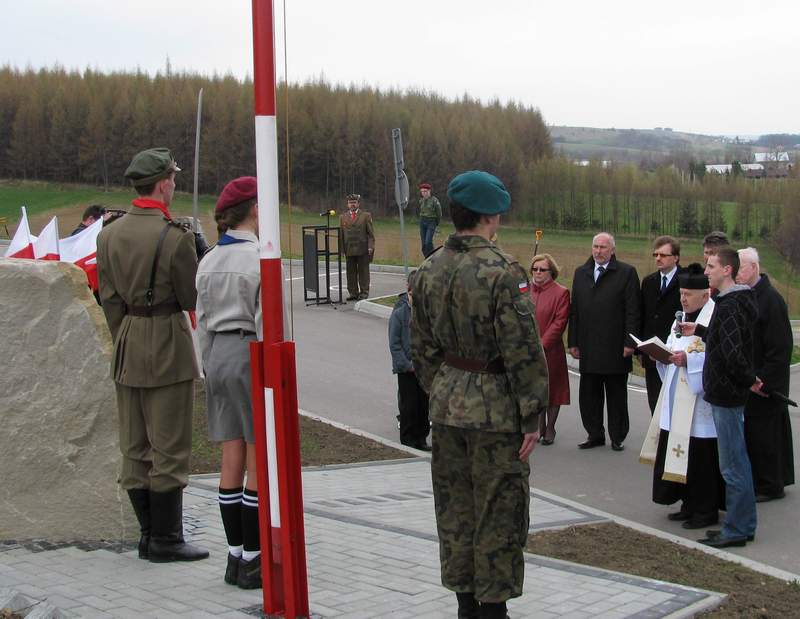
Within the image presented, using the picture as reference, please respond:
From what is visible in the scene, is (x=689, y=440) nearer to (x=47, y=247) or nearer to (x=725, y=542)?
(x=725, y=542)

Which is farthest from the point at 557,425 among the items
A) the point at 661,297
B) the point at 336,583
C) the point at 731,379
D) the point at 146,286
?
the point at 146,286

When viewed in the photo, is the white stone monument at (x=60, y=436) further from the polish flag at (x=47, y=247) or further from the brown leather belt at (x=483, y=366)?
the polish flag at (x=47, y=247)

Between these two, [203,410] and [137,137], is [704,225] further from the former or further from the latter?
[203,410]

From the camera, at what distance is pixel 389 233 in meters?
52.6

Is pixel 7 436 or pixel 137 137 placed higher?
pixel 137 137

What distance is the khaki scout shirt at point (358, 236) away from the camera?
20328 mm

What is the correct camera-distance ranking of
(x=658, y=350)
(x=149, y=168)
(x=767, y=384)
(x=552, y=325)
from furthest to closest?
(x=552, y=325) → (x=767, y=384) → (x=658, y=350) → (x=149, y=168)

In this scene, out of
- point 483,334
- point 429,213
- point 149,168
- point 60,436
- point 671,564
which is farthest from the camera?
point 429,213

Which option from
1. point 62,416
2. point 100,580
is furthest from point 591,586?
point 62,416

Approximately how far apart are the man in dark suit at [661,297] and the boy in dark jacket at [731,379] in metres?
2.65

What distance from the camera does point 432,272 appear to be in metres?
4.70

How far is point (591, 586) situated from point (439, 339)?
5.85 feet

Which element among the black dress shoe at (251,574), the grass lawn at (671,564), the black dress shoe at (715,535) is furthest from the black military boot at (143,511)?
the black dress shoe at (715,535)

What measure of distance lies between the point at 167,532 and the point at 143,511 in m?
0.18
